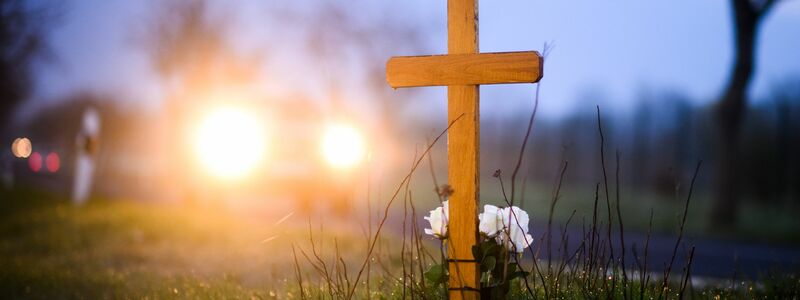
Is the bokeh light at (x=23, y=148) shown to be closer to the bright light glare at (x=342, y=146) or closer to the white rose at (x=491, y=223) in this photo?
the bright light glare at (x=342, y=146)

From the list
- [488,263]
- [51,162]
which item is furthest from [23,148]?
[488,263]

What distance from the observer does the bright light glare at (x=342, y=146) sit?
16.2 meters

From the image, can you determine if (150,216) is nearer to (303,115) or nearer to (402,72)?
(303,115)

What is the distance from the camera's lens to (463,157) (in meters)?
3.95

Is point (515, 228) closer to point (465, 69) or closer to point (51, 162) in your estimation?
point (465, 69)

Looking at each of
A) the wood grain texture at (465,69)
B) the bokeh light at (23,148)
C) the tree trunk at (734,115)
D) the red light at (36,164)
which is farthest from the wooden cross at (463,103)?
the bokeh light at (23,148)

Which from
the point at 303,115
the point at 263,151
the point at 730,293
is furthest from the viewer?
the point at 303,115

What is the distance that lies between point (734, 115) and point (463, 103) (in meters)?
12.2

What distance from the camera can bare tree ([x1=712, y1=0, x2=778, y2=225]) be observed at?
46.4 feet

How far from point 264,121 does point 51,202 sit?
5.32 meters

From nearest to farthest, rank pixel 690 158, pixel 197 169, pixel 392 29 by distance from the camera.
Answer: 1. pixel 197 169
2. pixel 392 29
3. pixel 690 158

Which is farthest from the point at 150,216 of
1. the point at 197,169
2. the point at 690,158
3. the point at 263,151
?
the point at 690,158

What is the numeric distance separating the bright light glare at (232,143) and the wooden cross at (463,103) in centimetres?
1282

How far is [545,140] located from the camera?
38344 mm
